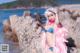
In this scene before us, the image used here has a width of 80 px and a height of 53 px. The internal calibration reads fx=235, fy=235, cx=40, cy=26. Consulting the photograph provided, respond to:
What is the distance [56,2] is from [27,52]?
648 millimetres

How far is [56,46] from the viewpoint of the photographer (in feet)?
8.44

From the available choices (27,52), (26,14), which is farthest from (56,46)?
(26,14)

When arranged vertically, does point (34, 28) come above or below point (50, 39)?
above

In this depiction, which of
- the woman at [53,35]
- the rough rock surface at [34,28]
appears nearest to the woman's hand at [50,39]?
the woman at [53,35]

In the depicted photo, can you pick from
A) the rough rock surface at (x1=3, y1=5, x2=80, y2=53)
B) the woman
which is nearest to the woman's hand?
A: the woman

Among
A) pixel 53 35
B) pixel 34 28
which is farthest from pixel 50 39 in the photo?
pixel 34 28

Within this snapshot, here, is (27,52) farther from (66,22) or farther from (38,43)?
(66,22)

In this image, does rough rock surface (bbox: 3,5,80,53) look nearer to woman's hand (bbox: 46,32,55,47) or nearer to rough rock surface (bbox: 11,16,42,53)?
rough rock surface (bbox: 11,16,42,53)

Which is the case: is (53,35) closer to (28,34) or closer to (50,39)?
(50,39)

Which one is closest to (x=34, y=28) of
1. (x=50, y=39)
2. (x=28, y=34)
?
(x=28, y=34)

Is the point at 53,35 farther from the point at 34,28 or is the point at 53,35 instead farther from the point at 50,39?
the point at 34,28

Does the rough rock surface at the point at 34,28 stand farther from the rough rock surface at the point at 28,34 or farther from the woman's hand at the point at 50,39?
the woman's hand at the point at 50,39

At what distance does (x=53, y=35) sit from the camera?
258cm

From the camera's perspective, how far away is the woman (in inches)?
101
